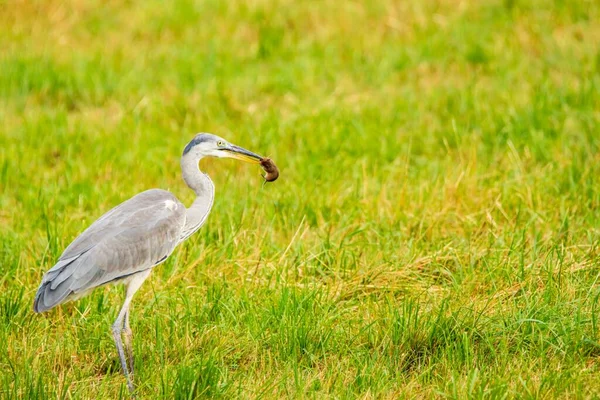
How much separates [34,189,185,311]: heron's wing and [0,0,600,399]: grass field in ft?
1.12

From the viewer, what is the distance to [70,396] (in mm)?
4199

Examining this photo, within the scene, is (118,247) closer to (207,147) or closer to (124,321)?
(124,321)

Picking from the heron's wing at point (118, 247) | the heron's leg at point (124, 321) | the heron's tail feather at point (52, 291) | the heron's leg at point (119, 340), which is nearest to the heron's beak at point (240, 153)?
the heron's wing at point (118, 247)

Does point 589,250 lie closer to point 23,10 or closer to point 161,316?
point 161,316

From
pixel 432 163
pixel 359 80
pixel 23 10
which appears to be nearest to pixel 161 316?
pixel 432 163

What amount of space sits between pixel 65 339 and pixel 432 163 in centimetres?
332

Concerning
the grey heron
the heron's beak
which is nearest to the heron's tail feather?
the grey heron

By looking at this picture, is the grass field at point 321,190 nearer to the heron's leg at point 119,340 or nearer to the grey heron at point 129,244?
the heron's leg at point 119,340

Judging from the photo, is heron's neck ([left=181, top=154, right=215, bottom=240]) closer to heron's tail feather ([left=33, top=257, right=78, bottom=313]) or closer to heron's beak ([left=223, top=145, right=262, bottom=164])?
heron's beak ([left=223, top=145, right=262, bottom=164])

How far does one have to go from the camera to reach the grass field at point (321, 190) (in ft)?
15.3

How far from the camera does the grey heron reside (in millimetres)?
4641

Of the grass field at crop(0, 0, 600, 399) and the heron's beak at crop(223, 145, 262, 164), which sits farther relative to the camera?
the heron's beak at crop(223, 145, 262, 164)

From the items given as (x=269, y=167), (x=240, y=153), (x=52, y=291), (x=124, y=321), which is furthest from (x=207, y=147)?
(x=52, y=291)

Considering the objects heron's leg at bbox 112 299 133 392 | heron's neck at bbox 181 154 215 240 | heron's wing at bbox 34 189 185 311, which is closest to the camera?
heron's leg at bbox 112 299 133 392
